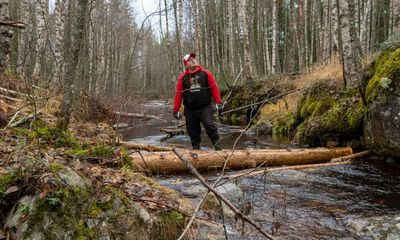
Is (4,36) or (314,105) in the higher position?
(4,36)

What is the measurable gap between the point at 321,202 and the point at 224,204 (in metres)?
1.34

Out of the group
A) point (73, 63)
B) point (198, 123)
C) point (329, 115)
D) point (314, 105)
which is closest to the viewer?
point (73, 63)

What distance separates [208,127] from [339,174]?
257 centimetres

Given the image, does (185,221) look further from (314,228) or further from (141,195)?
(314,228)

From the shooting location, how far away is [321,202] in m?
4.68

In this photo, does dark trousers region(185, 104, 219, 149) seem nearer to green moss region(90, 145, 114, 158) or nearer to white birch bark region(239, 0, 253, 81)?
green moss region(90, 145, 114, 158)

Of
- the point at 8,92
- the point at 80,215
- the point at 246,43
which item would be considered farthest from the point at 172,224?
the point at 246,43

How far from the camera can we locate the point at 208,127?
24.1 feet

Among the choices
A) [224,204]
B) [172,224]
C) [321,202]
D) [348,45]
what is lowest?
[321,202]

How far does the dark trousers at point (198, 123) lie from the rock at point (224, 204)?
271 centimetres

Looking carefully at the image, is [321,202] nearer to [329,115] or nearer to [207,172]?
[207,172]

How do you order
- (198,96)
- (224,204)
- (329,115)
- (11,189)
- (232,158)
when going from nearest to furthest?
(11,189), (224,204), (232,158), (198,96), (329,115)

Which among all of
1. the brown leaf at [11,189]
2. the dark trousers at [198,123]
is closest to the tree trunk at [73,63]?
the brown leaf at [11,189]

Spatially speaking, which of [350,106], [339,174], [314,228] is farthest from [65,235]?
[350,106]
